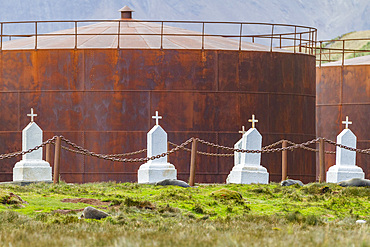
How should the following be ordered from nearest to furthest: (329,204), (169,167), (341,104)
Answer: (329,204), (169,167), (341,104)

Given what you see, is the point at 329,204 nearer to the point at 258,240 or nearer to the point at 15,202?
the point at 15,202

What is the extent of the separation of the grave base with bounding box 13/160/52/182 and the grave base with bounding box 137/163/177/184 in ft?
7.78

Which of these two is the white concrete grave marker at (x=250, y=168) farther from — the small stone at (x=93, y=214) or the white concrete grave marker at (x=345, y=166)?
the small stone at (x=93, y=214)

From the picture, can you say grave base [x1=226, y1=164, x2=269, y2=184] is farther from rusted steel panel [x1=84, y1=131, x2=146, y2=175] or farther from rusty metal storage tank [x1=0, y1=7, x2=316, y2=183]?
rusted steel panel [x1=84, y1=131, x2=146, y2=175]

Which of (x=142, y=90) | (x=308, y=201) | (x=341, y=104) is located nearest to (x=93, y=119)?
(x=142, y=90)

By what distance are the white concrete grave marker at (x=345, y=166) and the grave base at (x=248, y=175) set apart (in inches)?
87.7

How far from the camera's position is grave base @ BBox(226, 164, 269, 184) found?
73.4ft

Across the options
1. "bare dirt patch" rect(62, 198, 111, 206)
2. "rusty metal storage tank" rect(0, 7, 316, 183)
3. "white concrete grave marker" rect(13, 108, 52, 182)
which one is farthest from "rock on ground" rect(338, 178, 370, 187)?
"white concrete grave marker" rect(13, 108, 52, 182)

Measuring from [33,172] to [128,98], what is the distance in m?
5.00

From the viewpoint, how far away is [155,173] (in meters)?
21.7

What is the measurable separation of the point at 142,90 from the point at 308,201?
8.42 meters

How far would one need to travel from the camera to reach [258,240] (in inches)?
394

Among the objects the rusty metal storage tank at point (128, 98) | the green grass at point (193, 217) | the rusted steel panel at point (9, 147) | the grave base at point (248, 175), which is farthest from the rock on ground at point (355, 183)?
the rusted steel panel at point (9, 147)

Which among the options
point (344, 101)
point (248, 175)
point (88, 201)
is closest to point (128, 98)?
point (248, 175)
